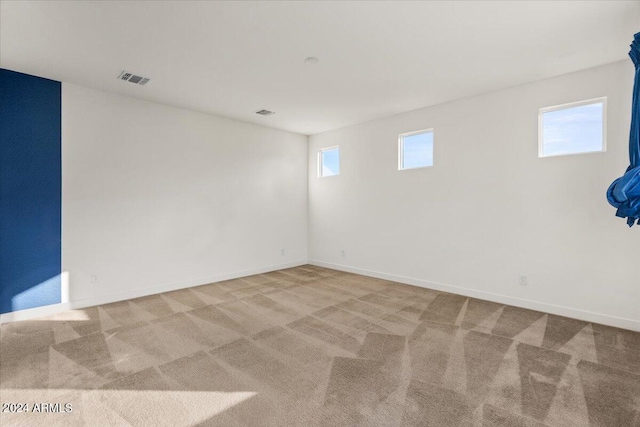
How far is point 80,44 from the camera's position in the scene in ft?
9.38

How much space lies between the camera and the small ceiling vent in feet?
11.5

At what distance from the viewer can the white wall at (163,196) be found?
3871 mm

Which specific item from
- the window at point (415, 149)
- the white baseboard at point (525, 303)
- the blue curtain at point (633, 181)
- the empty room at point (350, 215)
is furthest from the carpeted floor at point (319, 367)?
the window at point (415, 149)

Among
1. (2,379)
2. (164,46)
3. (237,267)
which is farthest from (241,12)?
(237,267)

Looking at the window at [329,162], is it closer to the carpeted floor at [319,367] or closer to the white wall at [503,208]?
the white wall at [503,208]

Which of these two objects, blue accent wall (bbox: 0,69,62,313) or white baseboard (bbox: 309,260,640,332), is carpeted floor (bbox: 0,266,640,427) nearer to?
white baseboard (bbox: 309,260,640,332)

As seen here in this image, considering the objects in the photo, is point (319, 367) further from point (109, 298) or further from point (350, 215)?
point (350, 215)

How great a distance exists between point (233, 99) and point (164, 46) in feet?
4.92

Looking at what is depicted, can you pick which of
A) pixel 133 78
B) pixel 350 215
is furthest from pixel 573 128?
pixel 133 78

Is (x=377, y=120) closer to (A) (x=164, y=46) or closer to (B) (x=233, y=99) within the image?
(B) (x=233, y=99)

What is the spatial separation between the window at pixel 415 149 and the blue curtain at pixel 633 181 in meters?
2.34

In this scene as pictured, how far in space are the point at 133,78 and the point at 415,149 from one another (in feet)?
13.3

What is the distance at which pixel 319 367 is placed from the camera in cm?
243

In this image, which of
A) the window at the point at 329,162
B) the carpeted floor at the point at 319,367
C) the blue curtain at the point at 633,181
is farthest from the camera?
the window at the point at 329,162
